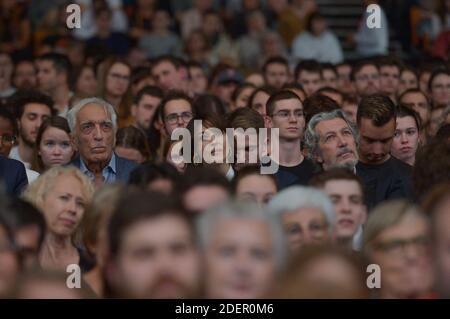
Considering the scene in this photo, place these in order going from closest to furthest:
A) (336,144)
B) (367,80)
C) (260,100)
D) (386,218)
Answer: (386,218)
(336,144)
(260,100)
(367,80)

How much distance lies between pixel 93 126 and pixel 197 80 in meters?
5.63

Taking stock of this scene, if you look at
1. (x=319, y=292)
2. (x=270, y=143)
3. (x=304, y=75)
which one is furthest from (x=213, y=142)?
(x=304, y=75)

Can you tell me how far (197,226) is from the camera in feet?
21.6

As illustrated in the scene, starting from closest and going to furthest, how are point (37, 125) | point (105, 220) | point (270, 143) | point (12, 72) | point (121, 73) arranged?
point (105, 220) < point (270, 143) < point (37, 125) < point (121, 73) < point (12, 72)

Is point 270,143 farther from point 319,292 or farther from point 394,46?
point 394,46

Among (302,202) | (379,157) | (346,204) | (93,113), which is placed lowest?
(302,202)

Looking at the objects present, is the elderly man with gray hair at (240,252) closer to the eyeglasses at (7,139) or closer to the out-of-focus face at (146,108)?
the eyeglasses at (7,139)

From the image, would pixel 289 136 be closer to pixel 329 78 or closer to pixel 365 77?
pixel 365 77

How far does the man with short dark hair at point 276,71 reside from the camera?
54.7 ft

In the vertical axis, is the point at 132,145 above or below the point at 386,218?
above

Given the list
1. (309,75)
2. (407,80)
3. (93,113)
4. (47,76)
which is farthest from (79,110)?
(407,80)

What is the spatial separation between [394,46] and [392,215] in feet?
46.6

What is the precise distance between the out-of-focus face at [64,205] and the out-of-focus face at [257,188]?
38.7 inches

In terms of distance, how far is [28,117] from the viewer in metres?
12.8
